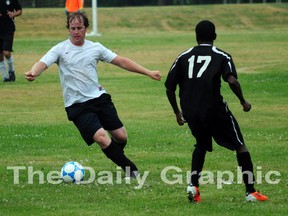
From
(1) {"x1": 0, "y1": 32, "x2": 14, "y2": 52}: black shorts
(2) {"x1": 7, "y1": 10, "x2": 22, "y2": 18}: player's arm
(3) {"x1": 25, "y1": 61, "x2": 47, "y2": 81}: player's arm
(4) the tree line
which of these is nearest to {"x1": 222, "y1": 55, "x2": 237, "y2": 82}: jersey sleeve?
(3) {"x1": 25, "y1": 61, "x2": 47, "y2": 81}: player's arm

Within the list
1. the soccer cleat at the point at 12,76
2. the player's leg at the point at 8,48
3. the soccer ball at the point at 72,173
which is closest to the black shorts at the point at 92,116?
the soccer ball at the point at 72,173

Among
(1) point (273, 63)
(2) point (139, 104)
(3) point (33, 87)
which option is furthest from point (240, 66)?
(2) point (139, 104)

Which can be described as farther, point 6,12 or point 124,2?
point 124,2

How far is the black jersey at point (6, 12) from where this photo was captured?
81.6 feet

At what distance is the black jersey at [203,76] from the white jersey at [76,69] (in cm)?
164

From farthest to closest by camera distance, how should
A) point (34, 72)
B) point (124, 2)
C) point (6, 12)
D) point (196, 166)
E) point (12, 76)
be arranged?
point (124, 2)
point (12, 76)
point (6, 12)
point (34, 72)
point (196, 166)

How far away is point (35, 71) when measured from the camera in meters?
10.6

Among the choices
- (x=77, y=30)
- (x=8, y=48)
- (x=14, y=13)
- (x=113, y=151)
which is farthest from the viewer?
(x=14, y=13)

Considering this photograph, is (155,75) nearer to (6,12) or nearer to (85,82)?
(85,82)

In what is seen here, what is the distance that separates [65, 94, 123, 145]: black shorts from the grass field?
632mm

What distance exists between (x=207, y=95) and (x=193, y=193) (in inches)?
40.0

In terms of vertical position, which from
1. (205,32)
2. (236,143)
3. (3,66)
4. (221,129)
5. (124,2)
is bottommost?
(124,2)

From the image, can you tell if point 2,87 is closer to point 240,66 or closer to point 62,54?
point 240,66

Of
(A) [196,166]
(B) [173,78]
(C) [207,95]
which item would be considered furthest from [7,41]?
(C) [207,95]
